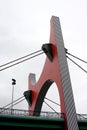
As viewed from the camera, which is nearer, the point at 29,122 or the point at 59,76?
the point at 29,122

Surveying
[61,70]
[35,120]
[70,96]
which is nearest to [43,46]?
[61,70]

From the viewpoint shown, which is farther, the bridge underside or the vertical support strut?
the vertical support strut

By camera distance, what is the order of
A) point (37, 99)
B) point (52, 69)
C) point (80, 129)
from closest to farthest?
1. point (80, 129)
2. point (52, 69)
3. point (37, 99)

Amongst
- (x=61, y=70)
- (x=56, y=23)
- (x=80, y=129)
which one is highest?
(x=56, y=23)

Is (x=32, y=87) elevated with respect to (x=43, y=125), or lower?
elevated

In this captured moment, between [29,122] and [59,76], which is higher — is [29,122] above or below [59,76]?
below

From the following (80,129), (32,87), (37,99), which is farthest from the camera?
(32,87)

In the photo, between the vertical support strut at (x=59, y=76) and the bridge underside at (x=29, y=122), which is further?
the vertical support strut at (x=59, y=76)

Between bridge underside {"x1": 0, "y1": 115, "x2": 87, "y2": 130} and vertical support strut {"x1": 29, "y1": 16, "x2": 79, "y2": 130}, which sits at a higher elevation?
vertical support strut {"x1": 29, "y1": 16, "x2": 79, "y2": 130}

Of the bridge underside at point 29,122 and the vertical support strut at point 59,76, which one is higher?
the vertical support strut at point 59,76

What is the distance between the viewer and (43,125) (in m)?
27.6

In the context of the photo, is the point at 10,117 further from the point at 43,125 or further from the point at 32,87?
the point at 32,87

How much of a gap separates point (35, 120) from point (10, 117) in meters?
2.36

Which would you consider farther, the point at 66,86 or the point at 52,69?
the point at 52,69
